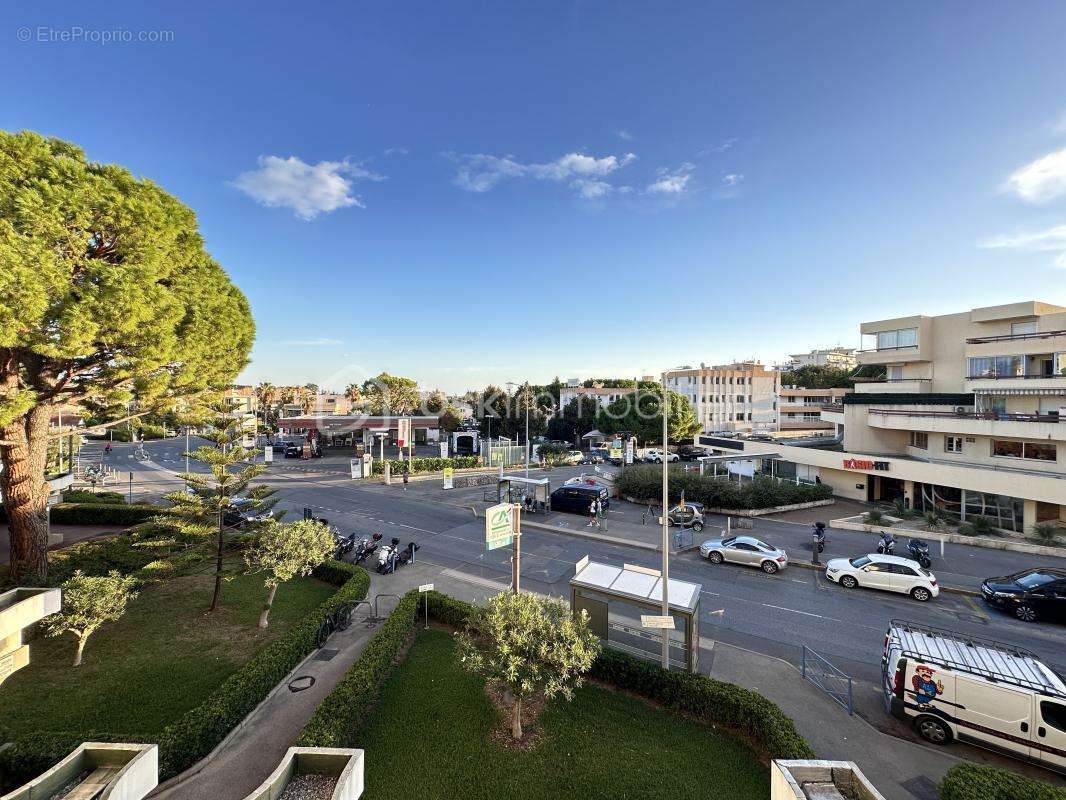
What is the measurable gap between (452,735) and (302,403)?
4027 inches

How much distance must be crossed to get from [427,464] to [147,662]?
27975 millimetres

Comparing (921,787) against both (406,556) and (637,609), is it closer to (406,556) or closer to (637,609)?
(637,609)

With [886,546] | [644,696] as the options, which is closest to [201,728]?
[644,696]

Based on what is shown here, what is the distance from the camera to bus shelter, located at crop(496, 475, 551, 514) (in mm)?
26703

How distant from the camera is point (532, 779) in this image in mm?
7520

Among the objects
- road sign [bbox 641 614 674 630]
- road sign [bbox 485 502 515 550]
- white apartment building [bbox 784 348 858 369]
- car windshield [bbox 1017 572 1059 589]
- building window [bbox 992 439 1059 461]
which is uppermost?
white apartment building [bbox 784 348 858 369]

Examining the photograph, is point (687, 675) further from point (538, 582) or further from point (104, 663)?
point (104, 663)

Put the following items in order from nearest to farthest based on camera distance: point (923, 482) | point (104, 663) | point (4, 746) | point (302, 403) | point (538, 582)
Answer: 1. point (4, 746)
2. point (104, 663)
3. point (538, 582)
4. point (923, 482)
5. point (302, 403)

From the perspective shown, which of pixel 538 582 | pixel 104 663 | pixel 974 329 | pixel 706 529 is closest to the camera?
pixel 104 663

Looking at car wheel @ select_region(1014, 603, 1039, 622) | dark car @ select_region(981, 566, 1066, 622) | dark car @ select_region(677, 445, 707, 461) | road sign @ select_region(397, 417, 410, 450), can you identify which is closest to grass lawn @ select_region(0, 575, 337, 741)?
dark car @ select_region(981, 566, 1066, 622)

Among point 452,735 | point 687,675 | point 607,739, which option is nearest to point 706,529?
point 687,675

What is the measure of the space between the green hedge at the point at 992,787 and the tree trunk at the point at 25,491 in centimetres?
2241

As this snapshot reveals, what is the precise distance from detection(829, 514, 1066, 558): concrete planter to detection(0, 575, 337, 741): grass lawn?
1007 inches

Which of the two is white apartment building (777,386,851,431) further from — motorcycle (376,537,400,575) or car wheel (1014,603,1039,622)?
motorcycle (376,537,400,575)
